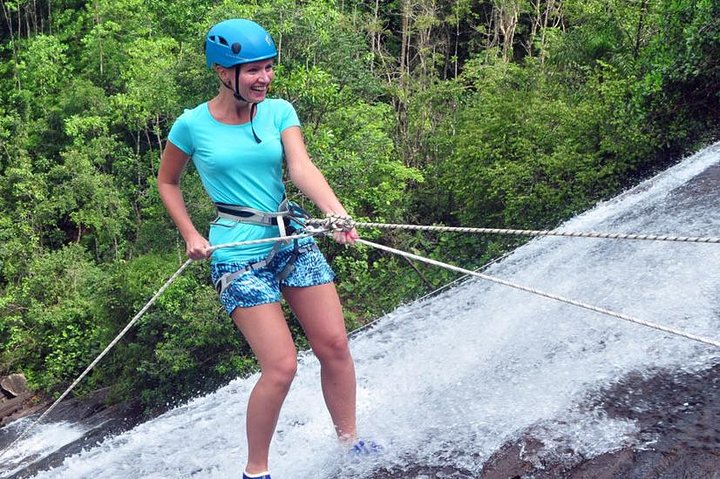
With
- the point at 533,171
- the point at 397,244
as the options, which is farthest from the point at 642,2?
the point at 397,244

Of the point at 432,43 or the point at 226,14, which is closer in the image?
the point at 226,14

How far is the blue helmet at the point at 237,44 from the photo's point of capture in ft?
11.0

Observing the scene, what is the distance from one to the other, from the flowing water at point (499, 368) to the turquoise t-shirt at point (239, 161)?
109 centimetres

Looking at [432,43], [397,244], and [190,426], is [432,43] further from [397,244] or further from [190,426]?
[190,426]

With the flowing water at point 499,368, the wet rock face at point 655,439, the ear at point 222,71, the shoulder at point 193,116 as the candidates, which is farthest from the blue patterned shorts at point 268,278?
the wet rock face at point 655,439

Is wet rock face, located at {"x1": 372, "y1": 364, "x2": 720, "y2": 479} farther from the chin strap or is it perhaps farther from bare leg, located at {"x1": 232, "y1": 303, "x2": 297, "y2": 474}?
the chin strap

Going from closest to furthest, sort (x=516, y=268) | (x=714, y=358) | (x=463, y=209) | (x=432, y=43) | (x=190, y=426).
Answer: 1. (x=714, y=358)
2. (x=190, y=426)
3. (x=516, y=268)
4. (x=463, y=209)
5. (x=432, y=43)

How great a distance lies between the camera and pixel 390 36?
18828mm

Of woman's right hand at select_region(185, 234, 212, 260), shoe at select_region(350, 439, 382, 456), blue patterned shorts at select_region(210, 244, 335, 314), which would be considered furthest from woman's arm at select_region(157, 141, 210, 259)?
shoe at select_region(350, 439, 382, 456)

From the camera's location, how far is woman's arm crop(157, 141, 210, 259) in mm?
3533

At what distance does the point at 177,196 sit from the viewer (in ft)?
12.2

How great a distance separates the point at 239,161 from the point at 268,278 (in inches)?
18.8

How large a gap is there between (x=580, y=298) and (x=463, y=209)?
290 inches

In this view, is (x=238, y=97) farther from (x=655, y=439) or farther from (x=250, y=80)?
(x=655, y=439)
